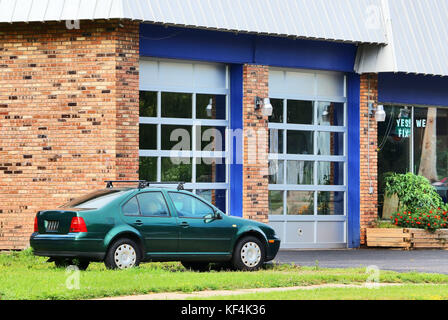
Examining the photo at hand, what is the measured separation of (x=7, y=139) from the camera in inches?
830

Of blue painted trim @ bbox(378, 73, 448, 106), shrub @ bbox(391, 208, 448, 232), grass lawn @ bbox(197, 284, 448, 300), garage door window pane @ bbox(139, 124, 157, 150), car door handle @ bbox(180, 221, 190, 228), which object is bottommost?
grass lawn @ bbox(197, 284, 448, 300)

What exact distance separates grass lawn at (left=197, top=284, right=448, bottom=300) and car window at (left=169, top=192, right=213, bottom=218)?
12.8 feet

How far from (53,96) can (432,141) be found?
1122 cm

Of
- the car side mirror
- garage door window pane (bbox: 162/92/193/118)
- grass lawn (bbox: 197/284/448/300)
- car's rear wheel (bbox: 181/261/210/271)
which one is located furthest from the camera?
garage door window pane (bbox: 162/92/193/118)

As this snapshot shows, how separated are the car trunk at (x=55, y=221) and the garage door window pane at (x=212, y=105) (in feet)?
23.9

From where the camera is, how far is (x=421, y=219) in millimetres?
24562

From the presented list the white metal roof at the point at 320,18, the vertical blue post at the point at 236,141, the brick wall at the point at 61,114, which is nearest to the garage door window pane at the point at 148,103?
the brick wall at the point at 61,114

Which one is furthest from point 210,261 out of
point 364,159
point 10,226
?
point 364,159

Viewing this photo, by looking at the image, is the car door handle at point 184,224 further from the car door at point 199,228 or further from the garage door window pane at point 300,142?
the garage door window pane at point 300,142

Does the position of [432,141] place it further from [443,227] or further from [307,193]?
[307,193]

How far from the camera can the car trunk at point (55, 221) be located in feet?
51.8

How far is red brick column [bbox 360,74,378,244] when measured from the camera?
25.1 m

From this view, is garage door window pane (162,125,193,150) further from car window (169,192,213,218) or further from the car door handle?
the car door handle

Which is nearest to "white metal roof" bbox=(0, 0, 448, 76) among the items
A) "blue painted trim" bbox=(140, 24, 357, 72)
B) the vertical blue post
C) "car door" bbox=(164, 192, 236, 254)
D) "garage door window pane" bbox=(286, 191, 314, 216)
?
"blue painted trim" bbox=(140, 24, 357, 72)
